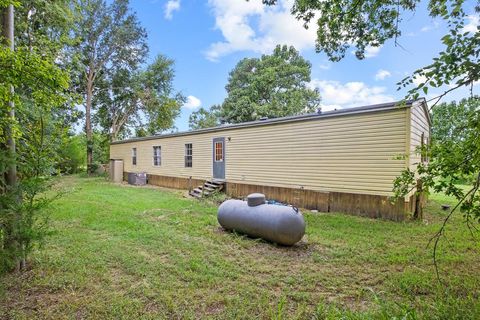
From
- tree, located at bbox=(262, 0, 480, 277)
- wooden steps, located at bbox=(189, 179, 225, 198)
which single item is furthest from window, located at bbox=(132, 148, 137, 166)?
tree, located at bbox=(262, 0, 480, 277)

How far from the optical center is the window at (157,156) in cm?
1558

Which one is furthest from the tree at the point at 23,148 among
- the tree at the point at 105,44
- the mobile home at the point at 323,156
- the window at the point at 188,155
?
the tree at the point at 105,44

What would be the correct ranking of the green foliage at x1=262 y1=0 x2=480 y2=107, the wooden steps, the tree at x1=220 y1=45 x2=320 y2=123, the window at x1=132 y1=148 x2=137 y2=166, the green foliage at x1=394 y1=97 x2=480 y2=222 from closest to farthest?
the green foliage at x1=262 y1=0 x2=480 y2=107 < the green foliage at x1=394 y1=97 x2=480 y2=222 < the wooden steps < the window at x1=132 y1=148 x2=137 y2=166 < the tree at x1=220 y1=45 x2=320 y2=123

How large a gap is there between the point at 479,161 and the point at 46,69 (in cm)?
407

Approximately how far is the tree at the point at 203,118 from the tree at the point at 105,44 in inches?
386

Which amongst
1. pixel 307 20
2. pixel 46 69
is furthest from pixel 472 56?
pixel 307 20

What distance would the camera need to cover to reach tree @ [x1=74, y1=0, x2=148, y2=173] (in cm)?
2161

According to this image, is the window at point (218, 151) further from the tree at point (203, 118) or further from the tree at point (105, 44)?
the tree at point (203, 118)

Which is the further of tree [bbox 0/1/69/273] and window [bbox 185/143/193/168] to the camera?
window [bbox 185/143/193/168]

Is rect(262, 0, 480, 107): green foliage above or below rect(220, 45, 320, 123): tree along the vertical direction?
below

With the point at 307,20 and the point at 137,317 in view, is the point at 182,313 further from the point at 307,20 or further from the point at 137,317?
the point at 307,20

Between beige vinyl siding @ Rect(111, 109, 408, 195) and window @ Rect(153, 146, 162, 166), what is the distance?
12.3 feet

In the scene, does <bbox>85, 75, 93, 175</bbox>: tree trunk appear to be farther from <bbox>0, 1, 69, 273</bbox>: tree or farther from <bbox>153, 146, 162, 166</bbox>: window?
<bbox>0, 1, 69, 273</bbox>: tree

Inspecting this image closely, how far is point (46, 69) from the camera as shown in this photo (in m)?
2.89
